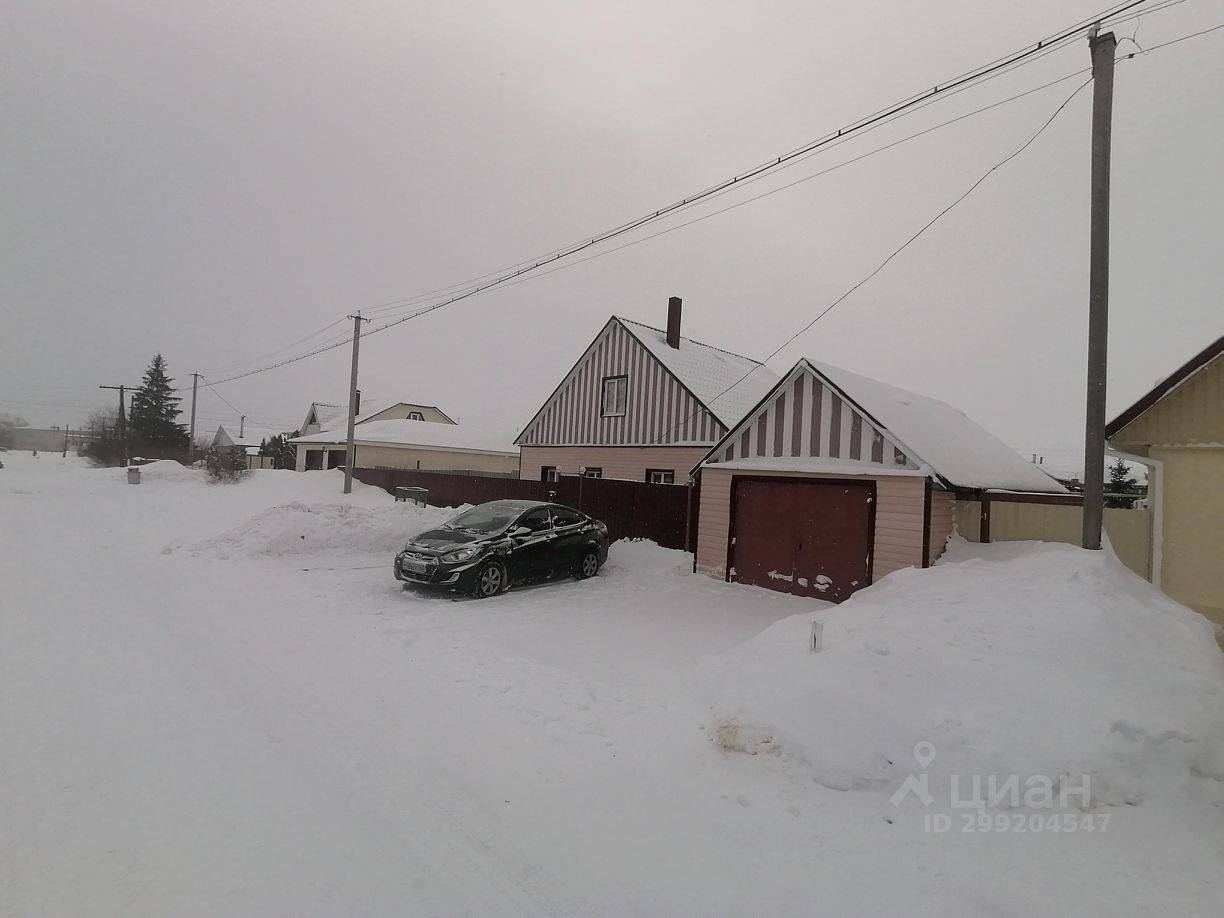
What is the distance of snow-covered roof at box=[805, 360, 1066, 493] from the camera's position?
10242 millimetres

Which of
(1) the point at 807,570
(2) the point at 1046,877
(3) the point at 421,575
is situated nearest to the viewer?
(2) the point at 1046,877

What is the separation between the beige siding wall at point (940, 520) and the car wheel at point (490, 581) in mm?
7036

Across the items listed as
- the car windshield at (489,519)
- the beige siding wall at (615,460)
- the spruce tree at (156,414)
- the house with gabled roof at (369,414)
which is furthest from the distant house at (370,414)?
the car windshield at (489,519)

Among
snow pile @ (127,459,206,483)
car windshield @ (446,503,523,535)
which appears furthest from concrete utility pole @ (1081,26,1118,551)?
snow pile @ (127,459,206,483)

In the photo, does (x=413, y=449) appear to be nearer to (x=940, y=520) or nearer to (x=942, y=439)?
(x=942, y=439)

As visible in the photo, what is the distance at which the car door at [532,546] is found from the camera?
11039mm

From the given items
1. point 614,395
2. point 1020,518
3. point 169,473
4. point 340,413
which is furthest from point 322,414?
point 1020,518

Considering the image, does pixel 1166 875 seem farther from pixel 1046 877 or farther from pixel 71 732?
pixel 71 732

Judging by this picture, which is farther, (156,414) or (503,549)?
(156,414)

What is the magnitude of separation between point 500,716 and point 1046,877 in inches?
152

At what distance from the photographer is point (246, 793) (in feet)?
12.7

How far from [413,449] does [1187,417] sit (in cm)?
3272

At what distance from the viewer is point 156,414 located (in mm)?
55688

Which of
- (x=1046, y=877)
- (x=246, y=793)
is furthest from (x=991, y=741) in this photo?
(x=246, y=793)
